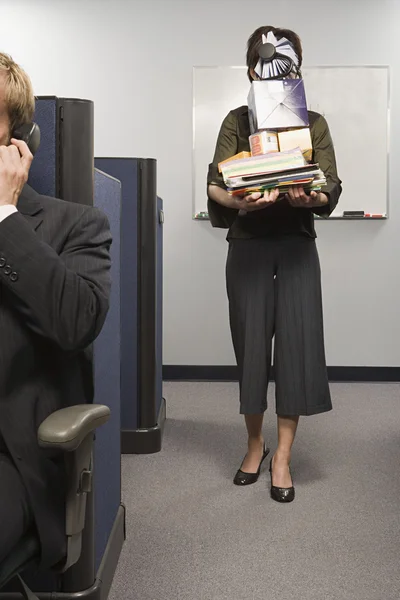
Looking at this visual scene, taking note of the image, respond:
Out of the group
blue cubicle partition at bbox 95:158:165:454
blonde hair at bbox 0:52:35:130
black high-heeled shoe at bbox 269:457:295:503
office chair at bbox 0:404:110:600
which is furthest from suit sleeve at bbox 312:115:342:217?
office chair at bbox 0:404:110:600

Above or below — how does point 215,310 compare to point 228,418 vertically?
above

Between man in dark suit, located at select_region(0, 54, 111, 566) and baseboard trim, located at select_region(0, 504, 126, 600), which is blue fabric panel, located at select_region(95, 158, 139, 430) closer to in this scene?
baseboard trim, located at select_region(0, 504, 126, 600)

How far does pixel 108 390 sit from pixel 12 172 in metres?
0.73

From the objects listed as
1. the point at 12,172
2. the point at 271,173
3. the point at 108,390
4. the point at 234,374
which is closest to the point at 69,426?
the point at 12,172

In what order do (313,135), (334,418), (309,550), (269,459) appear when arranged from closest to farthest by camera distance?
1. (309,550)
2. (313,135)
3. (269,459)
4. (334,418)

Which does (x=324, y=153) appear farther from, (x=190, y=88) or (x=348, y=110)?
(x=190, y=88)

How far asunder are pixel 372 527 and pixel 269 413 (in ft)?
4.15

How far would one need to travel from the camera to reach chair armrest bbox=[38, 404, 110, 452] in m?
0.89

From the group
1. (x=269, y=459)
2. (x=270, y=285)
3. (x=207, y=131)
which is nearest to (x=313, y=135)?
(x=270, y=285)

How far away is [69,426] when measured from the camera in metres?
0.91

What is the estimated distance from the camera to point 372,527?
6.18 feet

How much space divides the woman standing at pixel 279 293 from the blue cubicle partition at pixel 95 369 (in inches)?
19.5

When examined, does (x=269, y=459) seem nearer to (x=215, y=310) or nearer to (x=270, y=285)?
(x=270, y=285)

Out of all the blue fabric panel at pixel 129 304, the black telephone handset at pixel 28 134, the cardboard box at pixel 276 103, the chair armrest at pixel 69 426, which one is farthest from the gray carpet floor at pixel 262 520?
the cardboard box at pixel 276 103
